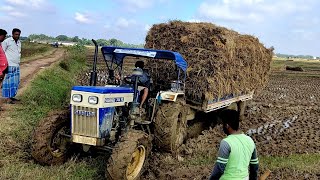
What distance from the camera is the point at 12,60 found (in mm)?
9586

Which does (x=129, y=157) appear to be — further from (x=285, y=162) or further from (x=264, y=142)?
(x=264, y=142)

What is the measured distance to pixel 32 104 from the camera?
10.7 meters

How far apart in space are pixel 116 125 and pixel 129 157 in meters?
1.19

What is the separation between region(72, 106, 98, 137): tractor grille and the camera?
662 cm

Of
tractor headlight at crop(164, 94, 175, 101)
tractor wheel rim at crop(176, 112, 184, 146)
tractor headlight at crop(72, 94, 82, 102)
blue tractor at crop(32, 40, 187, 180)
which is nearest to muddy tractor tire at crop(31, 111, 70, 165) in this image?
blue tractor at crop(32, 40, 187, 180)

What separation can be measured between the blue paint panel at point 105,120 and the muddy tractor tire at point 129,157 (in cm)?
46

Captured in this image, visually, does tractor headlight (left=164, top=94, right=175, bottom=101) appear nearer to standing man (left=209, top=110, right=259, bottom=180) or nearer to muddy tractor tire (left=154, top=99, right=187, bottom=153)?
muddy tractor tire (left=154, top=99, right=187, bottom=153)

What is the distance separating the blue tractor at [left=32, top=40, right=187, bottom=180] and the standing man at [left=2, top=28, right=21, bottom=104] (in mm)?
2357

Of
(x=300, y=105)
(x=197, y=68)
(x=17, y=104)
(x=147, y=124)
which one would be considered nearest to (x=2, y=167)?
(x=147, y=124)

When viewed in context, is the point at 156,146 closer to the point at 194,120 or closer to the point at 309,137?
the point at 194,120

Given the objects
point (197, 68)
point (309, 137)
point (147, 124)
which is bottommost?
point (309, 137)

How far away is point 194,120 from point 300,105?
27.4ft

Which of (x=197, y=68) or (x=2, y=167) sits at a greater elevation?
(x=197, y=68)

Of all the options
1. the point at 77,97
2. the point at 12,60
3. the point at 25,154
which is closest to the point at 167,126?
the point at 77,97
